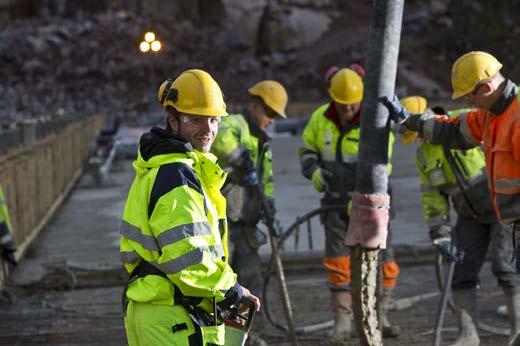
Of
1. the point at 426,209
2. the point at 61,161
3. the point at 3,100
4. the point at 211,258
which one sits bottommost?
the point at 3,100

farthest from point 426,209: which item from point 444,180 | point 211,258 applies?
point 211,258

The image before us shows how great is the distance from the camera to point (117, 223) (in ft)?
58.4

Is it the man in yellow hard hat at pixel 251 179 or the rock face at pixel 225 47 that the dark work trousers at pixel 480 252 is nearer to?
the man in yellow hard hat at pixel 251 179

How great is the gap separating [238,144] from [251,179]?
0.88 feet

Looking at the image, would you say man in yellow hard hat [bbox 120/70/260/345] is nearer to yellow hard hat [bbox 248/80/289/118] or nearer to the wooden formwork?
yellow hard hat [bbox 248/80/289/118]

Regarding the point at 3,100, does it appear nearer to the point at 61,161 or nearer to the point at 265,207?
the point at 61,161

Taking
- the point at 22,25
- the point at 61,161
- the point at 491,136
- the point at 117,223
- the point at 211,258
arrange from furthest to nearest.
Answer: the point at 22,25 < the point at 61,161 < the point at 117,223 < the point at 491,136 < the point at 211,258

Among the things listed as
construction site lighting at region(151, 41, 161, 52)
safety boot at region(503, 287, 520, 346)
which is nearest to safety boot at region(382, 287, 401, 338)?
safety boot at region(503, 287, 520, 346)

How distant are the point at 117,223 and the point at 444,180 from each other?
9.55 m

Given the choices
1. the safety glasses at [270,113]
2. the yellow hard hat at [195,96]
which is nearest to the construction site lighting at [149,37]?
the safety glasses at [270,113]

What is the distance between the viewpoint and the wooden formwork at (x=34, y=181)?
44.7 ft

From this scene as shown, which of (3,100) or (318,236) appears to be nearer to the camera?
(318,236)

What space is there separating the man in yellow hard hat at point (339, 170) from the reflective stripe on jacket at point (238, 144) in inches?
19.8

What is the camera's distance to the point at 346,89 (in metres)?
9.33
